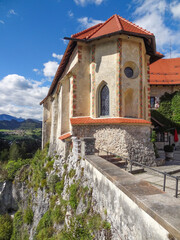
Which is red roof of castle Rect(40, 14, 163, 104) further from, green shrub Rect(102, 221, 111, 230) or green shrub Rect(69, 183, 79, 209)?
green shrub Rect(102, 221, 111, 230)

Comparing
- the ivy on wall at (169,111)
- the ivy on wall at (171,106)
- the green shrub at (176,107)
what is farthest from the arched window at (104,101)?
the green shrub at (176,107)

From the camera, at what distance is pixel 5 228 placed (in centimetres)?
1786

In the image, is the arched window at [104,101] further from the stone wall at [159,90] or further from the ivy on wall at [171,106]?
the ivy on wall at [171,106]

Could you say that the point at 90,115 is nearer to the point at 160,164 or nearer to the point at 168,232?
the point at 160,164

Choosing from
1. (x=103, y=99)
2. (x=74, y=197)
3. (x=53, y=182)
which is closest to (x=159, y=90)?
(x=103, y=99)

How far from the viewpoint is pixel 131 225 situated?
10.6 feet

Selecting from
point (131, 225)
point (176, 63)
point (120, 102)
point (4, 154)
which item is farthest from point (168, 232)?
point (4, 154)

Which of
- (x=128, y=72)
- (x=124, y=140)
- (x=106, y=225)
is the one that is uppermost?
(x=128, y=72)

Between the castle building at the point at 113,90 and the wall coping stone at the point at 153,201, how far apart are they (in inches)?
198

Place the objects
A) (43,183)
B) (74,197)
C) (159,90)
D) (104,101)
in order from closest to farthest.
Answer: (74,197) → (104,101) → (43,183) → (159,90)

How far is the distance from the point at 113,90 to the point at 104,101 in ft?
3.64

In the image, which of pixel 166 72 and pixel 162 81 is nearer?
pixel 162 81

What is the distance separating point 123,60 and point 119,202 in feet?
29.0

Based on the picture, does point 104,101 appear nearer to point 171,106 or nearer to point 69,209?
point 69,209
